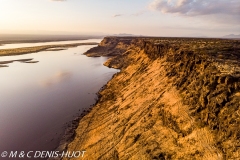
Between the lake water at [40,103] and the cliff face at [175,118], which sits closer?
the cliff face at [175,118]

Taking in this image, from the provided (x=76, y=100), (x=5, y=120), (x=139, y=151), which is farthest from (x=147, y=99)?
(x=5, y=120)

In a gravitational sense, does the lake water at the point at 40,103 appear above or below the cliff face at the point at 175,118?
below

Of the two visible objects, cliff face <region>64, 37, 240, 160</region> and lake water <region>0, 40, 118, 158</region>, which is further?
lake water <region>0, 40, 118, 158</region>

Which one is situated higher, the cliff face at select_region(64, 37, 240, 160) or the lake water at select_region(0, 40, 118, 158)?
the cliff face at select_region(64, 37, 240, 160)

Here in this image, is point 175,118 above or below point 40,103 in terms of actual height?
above

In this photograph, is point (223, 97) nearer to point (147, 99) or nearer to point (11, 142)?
point (147, 99)
